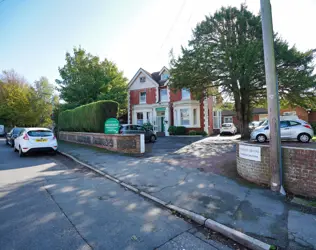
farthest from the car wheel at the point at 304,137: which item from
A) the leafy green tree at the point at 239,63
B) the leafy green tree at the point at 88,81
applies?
the leafy green tree at the point at 88,81

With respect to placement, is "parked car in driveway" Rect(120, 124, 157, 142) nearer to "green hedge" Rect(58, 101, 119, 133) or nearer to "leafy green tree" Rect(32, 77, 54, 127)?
"green hedge" Rect(58, 101, 119, 133)

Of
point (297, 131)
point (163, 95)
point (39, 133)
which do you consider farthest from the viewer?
point (163, 95)

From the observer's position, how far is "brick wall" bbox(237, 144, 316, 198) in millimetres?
4320

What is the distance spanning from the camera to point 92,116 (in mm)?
13688

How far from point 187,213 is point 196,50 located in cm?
1441

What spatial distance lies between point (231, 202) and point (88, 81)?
24218 millimetres

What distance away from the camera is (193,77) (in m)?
16.3

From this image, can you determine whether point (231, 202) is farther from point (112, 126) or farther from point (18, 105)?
point (18, 105)

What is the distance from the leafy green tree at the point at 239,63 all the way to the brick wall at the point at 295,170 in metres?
9.54

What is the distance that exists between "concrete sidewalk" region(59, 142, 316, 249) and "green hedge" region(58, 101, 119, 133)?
20.2 ft

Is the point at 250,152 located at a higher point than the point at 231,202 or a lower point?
higher

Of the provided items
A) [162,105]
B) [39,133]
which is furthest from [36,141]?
[162,105]

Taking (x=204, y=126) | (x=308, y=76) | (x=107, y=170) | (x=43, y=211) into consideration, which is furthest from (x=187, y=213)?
(x=204, y=126)

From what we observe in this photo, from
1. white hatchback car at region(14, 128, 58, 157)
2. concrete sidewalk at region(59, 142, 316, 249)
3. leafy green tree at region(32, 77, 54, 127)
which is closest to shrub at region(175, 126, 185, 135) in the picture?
white hatchback car at region(14, 128, 58, 157)
